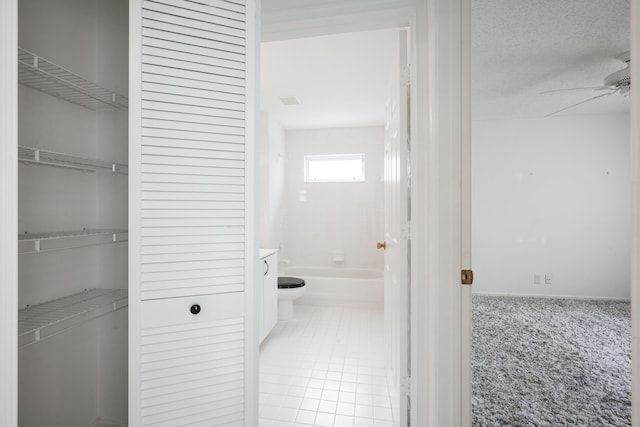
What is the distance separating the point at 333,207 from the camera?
4.43 meters

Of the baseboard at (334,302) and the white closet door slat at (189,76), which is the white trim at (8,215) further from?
the baseboard at (334,302)

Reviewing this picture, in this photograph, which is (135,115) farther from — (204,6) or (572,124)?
(572,124)

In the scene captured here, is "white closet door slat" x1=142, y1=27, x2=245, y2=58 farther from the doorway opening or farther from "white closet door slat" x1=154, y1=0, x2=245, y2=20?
the doorway opening

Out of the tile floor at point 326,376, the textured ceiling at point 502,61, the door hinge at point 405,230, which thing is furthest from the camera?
the textured ceiling at point 502,61

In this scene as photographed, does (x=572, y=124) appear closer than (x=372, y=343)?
No

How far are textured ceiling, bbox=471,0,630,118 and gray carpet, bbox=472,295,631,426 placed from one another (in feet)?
7.61

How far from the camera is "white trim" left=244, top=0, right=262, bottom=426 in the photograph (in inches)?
44.3

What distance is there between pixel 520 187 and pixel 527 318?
65.0 inches

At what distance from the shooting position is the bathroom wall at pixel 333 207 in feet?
14.2

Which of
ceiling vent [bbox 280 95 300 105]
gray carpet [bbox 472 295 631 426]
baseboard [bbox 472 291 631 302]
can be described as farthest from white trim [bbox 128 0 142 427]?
baseboard [bbox 472 291 631 302]

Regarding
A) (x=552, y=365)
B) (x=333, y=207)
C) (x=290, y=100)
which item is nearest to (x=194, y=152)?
(x=290, y=100)

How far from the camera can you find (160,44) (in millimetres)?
1053

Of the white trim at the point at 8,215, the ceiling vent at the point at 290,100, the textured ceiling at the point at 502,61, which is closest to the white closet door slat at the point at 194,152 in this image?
the white trim at the point at 8,215

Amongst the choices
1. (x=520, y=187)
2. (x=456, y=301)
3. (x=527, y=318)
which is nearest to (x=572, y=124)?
(x=520, y=187)
